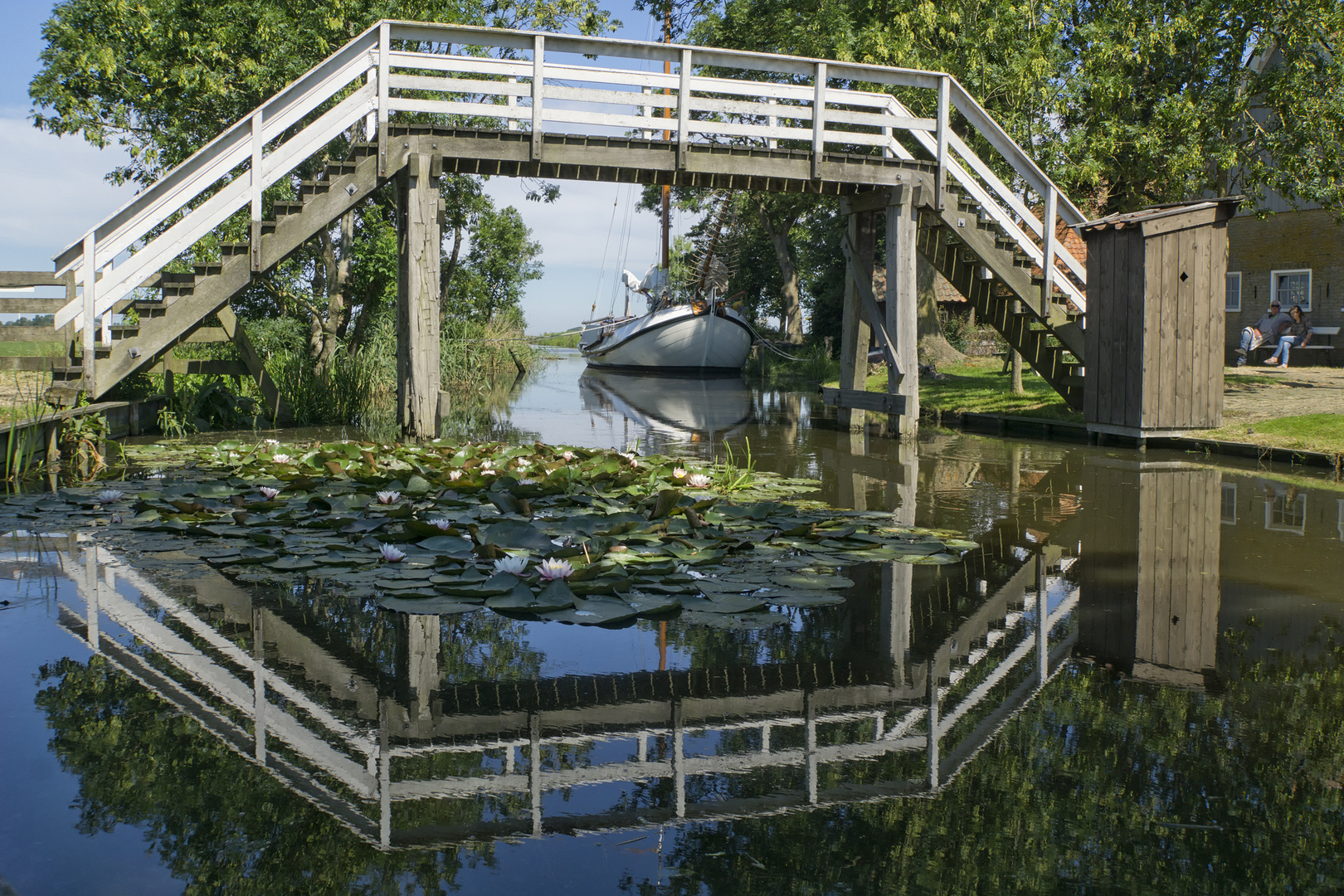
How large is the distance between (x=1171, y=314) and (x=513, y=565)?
9105 mm

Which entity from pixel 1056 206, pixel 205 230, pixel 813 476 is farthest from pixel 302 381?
pixel 1056 206

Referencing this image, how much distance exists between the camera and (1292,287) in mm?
24766

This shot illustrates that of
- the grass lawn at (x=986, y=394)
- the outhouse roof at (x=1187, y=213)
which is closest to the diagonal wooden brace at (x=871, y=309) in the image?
the grass lawn at (x=986, y=394)

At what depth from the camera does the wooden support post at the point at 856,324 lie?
13.8m

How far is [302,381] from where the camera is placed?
548 inches

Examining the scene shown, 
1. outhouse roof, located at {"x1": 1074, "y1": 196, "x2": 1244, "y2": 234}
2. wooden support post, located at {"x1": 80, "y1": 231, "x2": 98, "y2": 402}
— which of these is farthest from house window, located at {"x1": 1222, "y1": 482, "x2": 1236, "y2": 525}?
wooden support post, located at {"x1": 80, "y1": 231, "x2": 98, "y2": 402}

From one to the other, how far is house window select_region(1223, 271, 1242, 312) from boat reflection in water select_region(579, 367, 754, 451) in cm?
1266

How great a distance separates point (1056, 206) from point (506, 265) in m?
19.1

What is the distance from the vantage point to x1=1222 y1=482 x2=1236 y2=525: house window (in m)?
7.06

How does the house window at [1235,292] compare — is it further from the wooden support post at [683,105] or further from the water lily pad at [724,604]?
the water lily pad at [724,604]

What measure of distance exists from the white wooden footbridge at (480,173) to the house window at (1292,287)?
48.1 ft

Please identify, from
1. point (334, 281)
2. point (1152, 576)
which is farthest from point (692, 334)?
point (1152, 576)

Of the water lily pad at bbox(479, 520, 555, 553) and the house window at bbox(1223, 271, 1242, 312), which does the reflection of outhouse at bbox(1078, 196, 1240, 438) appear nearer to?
the water lily pad at bbox(479, 520, 555, 553)

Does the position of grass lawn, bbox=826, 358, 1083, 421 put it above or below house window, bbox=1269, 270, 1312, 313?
below
